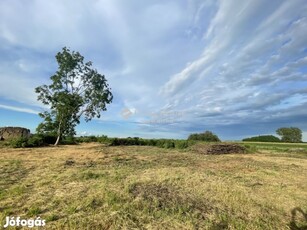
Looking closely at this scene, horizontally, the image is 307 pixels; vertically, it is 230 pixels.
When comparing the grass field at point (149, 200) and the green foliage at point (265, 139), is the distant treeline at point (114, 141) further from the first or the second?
the green foliage at point (265, 139)

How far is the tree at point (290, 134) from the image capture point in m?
62.4

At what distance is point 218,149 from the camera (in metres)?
20.8

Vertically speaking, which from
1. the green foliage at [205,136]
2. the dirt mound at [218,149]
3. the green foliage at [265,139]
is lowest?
the dirt mound at [218,149]

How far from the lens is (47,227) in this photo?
4.00 metres

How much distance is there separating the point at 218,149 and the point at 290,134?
52647 millimetres

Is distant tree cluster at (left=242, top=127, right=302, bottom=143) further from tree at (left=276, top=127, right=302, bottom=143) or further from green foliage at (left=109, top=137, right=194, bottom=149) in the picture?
green foliage at (left=109, top=137, right=194, bottom=149)

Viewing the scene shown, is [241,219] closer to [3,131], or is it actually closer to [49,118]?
[49,118]

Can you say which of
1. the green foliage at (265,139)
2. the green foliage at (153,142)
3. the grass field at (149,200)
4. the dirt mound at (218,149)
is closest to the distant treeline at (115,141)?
the green foliage at (153,142)

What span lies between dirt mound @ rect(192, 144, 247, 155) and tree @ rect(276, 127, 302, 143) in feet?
153

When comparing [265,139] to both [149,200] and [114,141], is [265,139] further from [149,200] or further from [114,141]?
[149,200]

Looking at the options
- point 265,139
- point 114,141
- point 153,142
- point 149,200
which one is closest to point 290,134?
point 265,139

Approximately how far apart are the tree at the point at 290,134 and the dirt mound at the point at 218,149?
4662cm

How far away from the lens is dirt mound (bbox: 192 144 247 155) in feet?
65.9

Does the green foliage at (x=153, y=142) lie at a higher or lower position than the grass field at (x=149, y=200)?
higher
